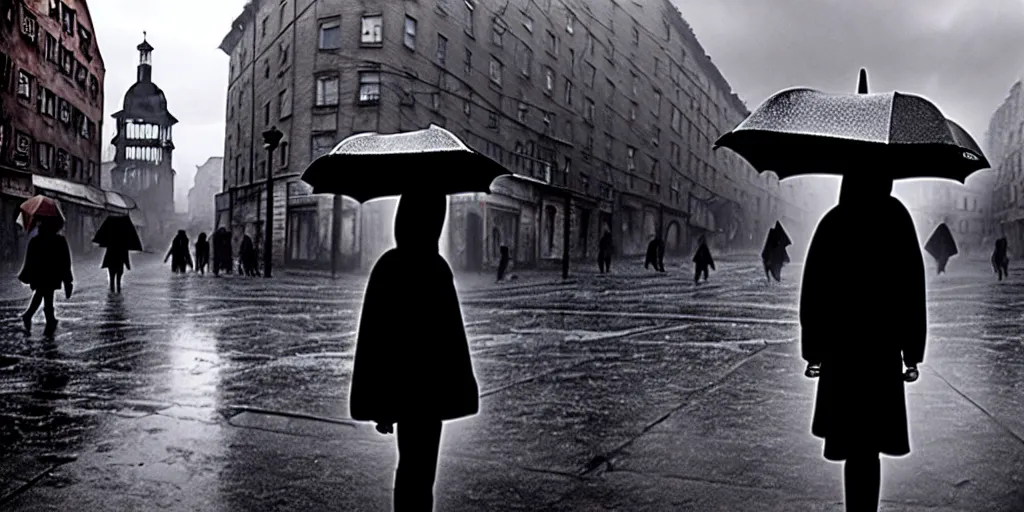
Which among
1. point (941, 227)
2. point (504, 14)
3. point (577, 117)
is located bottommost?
point (941, 227)

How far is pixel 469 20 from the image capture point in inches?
814

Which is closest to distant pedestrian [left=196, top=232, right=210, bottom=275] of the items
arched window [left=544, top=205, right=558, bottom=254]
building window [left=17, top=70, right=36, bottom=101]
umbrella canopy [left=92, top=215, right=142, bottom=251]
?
building window [left=17, top=70, right=36, bottom=101]

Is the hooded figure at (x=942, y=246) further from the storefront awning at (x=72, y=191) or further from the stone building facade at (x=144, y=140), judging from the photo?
the storefront awning at (x=72, y=191)

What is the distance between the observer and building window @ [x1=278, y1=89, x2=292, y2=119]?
73.2 feet

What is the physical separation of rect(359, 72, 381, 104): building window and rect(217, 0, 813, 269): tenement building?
0.04 meters

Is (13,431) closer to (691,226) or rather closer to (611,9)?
(611,9)

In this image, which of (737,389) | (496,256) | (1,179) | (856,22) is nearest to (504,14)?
(496,256)

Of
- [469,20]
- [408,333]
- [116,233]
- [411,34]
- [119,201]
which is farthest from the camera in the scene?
[119,201]

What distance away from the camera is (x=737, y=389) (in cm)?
504

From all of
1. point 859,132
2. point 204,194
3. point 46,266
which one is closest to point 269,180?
point 46,266

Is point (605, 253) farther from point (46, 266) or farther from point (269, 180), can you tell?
point (46, 266)

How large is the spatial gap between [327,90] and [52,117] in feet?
38.4

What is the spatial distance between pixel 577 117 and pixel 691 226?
803 centimetres

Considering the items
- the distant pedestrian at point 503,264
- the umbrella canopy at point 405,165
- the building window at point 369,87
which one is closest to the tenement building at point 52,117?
the building window at point 369,87
